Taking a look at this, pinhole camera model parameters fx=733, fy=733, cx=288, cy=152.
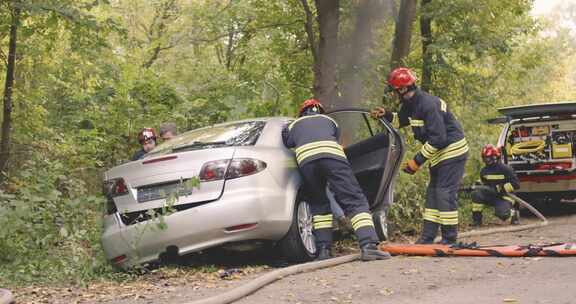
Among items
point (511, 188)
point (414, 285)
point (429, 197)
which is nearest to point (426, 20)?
point (511, 188)

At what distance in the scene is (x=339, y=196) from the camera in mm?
7262

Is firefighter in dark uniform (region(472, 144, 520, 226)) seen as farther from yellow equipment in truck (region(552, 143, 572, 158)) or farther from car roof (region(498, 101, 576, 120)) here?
yellow equipment in truck (region(552, 143, 572, 158))

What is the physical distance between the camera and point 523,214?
1399 cm

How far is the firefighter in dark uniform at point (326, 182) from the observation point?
716cm

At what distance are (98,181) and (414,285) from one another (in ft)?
26.2

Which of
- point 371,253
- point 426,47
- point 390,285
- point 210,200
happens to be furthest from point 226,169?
point 426,47

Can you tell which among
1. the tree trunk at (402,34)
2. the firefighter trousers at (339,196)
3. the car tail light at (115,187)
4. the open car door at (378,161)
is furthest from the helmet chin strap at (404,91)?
the tree trunk at (402,34)

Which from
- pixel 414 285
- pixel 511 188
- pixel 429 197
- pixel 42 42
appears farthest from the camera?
pixel 42 42

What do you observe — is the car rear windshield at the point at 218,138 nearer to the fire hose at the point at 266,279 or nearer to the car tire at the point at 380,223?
the fire hose at the point at 266,279

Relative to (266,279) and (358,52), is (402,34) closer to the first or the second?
(358,52)

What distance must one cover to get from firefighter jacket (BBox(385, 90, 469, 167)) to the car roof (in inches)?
215

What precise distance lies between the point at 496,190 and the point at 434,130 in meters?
4.81

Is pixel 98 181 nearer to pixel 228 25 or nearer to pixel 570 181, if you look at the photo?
pixel 228 25

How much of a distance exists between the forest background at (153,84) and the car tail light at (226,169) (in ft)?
4.71
